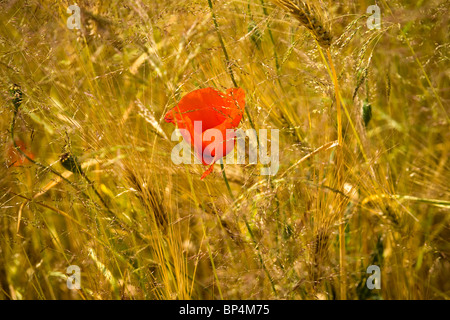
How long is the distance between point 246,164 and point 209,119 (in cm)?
8

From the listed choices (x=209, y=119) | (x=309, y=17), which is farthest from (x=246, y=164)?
(x=309, y=17)

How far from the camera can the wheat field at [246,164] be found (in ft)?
1.81

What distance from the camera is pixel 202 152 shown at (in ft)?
1.70

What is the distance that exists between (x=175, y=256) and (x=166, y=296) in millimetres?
69

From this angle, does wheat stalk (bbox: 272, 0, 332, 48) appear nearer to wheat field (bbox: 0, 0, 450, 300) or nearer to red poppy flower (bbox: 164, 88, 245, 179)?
wheat field (bbox: 0, 0, 450, 300)

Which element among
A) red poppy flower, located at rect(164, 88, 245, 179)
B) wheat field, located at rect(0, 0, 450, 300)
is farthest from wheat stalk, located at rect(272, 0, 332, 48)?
red poppy flower, located at rect(164, 88, 245, 179)

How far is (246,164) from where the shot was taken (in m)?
0.56

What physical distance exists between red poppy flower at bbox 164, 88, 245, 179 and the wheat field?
0.02m

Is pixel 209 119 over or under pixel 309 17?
under

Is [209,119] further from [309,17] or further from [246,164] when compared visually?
[309,17]

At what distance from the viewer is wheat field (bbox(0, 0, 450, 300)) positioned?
553mm

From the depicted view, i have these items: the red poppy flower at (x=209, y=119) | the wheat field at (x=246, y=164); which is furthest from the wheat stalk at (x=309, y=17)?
the red poppy flower at (x=209, y=119)
